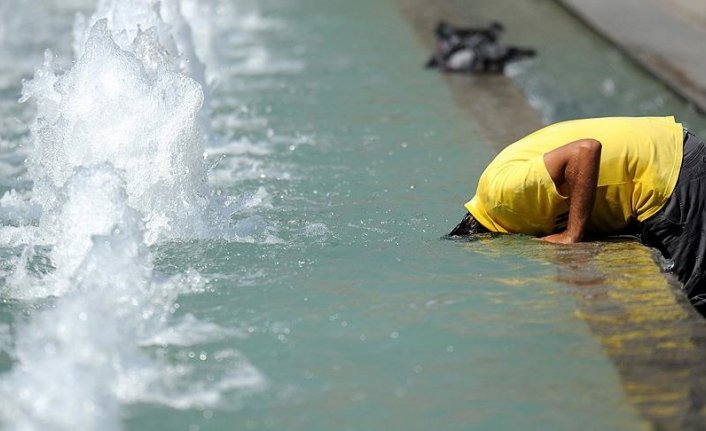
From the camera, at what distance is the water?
4.07m

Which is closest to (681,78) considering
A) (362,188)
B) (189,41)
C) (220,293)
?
(189,41)

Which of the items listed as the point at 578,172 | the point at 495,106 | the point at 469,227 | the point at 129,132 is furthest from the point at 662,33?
the point at 578,172

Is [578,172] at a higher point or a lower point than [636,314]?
higher

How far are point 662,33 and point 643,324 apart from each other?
896 cm

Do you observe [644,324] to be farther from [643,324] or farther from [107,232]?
[107,232]

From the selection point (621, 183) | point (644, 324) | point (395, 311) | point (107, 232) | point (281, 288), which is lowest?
point (644, 324)

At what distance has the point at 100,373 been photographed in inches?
164

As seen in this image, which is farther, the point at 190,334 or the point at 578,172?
the point at 578,172

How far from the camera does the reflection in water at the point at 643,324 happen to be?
398cm

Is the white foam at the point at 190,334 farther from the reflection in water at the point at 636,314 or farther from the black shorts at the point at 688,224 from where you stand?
the black shorts at the point at 688,224

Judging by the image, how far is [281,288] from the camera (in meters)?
5.13

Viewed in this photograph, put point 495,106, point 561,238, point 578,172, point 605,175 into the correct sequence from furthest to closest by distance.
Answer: point 495,106 < point 561,238 < point 605,175 < point 578,172

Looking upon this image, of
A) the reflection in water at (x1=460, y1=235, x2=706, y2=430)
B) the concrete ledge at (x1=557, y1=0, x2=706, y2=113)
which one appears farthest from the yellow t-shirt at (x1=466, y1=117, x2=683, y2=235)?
the concrete ledge at (x1=557, y1=0, x2=706, y2=113)

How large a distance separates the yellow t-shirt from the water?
0.50 ft
